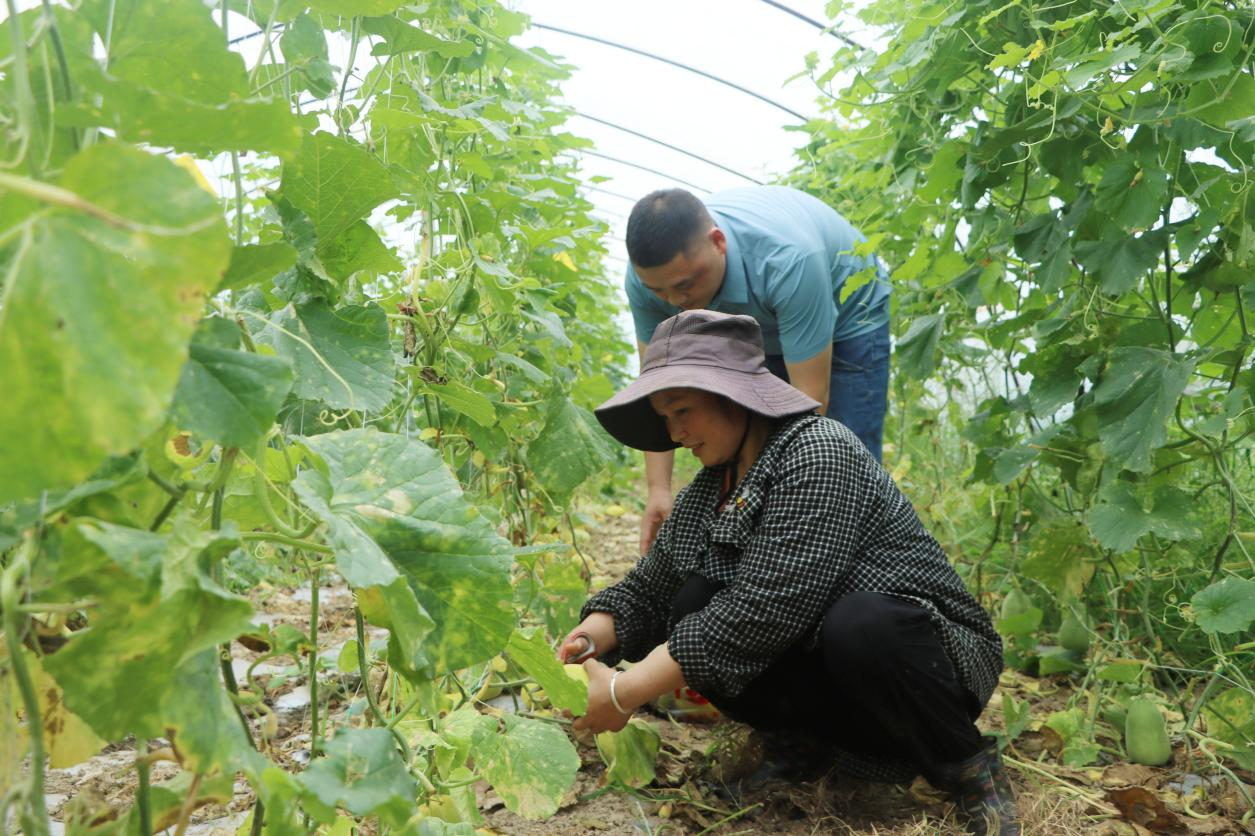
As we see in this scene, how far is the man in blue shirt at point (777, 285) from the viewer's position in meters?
2.15

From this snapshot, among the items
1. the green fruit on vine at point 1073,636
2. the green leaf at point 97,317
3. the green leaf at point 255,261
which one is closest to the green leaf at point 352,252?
the green leaf at point 255,261

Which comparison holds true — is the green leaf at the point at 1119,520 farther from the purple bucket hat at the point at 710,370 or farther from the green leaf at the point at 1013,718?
the purple bucket hat at the point at 710,370

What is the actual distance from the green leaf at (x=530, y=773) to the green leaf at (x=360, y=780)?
1.66 feet

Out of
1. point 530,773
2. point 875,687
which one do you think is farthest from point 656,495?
point 530,773

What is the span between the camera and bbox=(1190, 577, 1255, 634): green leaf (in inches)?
59.7

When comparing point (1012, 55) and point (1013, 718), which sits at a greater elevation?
point (1012, 55)

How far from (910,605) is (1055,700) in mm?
895

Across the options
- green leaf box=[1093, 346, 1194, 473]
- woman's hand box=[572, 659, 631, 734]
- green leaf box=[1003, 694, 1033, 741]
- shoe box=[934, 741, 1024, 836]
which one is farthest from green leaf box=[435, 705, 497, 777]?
green leaf box=[1093, 346, 1194, 473]

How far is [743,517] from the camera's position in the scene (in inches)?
62.7

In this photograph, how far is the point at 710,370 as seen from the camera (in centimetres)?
160

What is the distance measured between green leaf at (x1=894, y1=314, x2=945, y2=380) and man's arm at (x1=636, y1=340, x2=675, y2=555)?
0.58m

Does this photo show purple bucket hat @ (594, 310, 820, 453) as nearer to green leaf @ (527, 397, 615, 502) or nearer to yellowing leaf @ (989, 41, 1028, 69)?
green leaf @ (527, 397, 615, 502)

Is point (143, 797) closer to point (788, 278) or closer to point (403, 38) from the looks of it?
point (403, 38)

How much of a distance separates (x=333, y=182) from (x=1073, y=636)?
1846 millimetres
